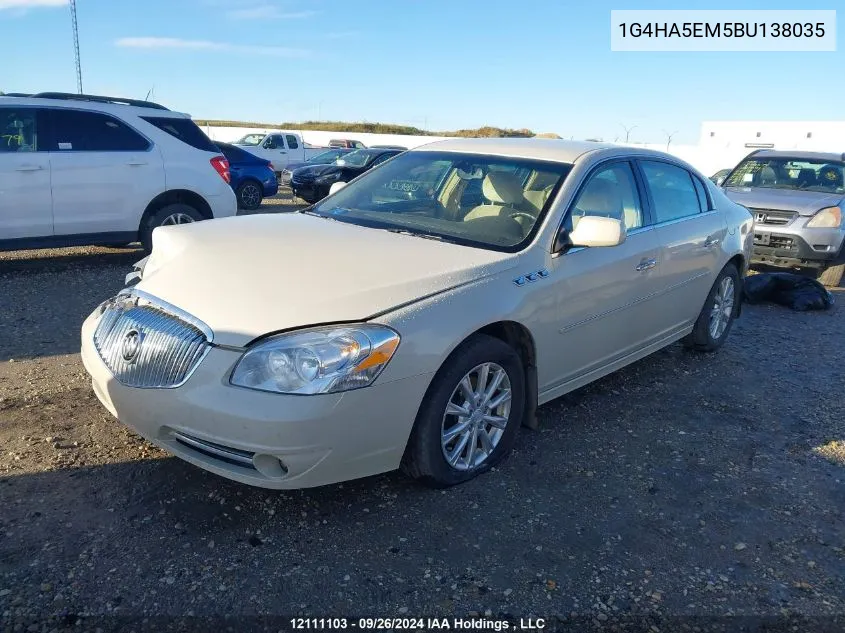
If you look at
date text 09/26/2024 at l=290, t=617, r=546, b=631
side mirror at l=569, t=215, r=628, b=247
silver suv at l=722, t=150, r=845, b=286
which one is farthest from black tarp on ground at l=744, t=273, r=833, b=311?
date text 09/26/2024 at l=290, t=617, r=546, b=631

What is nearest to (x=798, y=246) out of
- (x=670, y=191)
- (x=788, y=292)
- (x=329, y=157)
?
(x=788, y=292)

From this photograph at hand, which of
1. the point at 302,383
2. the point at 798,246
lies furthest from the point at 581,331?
the point at 798,246

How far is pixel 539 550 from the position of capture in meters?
2.98

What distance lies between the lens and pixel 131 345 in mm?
3070

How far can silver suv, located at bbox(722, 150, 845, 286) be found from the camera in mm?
8695

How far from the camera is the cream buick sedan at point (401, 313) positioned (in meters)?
2.81

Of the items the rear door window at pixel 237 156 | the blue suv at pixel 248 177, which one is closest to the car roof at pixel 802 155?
the blue suv at pixel 248 177

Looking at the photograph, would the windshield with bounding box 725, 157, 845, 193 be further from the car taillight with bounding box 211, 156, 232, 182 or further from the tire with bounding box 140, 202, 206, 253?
the tire with bounding box 140, 202, 206, 253

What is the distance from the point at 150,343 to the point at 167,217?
213 inches

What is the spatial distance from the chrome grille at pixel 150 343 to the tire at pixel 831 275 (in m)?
8.70

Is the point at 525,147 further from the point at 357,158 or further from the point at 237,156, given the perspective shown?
the point at 357,158

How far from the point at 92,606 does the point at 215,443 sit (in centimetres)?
71

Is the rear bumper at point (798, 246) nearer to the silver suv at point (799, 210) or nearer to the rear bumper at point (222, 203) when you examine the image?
the silver suv at point (799, 210)

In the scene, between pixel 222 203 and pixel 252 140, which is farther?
pixel 252 140
